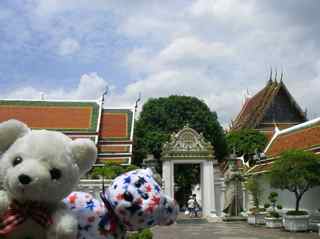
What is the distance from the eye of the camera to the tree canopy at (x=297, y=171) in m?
16.8

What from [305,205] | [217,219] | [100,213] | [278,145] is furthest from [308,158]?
[100,213]

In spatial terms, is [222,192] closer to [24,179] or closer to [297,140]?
[297,140]

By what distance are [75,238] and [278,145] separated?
82.0ft

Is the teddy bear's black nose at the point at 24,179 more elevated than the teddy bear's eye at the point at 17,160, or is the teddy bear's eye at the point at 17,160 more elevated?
the teddy bear's eye at the point at 17,160

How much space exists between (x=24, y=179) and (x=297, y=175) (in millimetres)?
15002

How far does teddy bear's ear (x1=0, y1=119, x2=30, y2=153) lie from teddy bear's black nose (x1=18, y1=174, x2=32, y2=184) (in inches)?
16.8

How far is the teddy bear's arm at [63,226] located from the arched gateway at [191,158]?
20.5 meters

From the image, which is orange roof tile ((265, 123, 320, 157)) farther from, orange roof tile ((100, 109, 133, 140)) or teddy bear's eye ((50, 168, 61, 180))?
teddy bear's eye ((50, 168, 61, 180))

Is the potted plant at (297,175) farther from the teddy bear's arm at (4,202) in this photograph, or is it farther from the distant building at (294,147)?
the teddy bear's arm at (4,202)

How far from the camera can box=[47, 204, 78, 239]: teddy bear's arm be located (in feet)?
10.3

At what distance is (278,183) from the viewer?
57.9 feet

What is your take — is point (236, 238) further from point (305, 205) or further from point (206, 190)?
point (206, 190)

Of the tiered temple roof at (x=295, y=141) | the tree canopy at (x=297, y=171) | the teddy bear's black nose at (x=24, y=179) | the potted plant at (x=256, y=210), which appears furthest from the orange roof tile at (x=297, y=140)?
the teddy bear's black nose at (x=24, y=179)

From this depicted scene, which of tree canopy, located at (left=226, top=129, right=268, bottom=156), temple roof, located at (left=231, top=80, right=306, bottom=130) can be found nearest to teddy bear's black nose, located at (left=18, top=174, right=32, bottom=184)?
tree canopy, located at (left=226, top=129, right=268, bottom=156)
